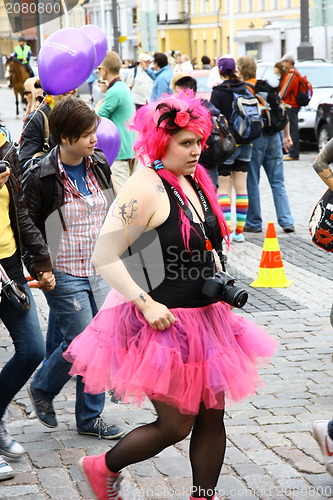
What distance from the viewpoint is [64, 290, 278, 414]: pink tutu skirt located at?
3639mm

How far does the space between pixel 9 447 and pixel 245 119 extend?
6109 mm

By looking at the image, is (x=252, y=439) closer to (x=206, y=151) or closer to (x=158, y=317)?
(x=158, y=317)

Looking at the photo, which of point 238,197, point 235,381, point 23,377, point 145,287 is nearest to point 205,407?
point 235,381

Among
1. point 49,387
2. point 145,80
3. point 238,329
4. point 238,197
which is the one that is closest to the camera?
point 238,329

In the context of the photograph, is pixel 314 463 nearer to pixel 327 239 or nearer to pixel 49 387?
pixel 327 239

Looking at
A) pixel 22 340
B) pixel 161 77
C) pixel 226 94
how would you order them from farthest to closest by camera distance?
1. pixel 161 77
2. pixel 226 94
3. pixel 22 340

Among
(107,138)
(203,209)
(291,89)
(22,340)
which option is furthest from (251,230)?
(203,209)

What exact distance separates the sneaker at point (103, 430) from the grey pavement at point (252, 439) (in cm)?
4

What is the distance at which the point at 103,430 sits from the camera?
4926 millimetres

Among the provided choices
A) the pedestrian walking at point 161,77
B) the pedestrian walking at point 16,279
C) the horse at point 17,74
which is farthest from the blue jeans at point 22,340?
the horse at point 17,74

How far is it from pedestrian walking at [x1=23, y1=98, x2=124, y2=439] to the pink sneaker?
0.96 meters

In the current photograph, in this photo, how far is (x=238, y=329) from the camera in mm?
3902

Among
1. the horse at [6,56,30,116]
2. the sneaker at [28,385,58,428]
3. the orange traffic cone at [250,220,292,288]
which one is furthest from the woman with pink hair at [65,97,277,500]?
the horse at [6,56,30,116]

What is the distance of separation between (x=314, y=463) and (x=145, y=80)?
1158 centimetres
